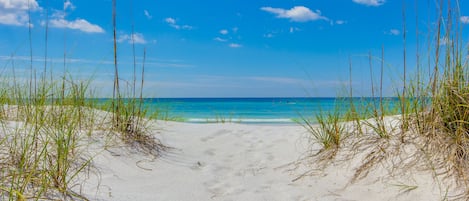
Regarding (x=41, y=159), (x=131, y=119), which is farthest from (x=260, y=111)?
(x=41, y=159)

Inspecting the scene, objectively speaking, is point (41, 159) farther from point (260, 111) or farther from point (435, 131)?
point (260, 111)

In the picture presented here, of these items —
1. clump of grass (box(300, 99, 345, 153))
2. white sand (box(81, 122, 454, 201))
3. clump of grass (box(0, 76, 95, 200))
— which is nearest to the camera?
clump of grass (box(0, 76, 95, 200))

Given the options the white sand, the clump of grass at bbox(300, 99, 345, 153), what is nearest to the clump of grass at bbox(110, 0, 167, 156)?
the white sand

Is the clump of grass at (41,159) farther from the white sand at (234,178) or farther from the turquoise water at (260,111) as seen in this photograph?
the turquoise water at (260,111)

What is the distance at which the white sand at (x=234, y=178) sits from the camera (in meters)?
2.41

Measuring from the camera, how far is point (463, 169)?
2211 millimetres

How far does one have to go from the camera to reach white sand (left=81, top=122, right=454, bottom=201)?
7.91 feet

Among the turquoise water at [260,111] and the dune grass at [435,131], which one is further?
the turquoise water at [260,111]

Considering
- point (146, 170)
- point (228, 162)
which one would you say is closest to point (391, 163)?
point (228, 162)

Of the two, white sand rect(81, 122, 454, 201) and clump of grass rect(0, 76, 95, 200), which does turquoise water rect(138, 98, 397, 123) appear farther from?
clump of grass rect(0, 76, 95, 200)

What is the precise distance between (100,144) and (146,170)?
0.49 meters

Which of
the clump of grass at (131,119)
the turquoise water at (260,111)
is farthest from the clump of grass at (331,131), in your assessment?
the clump of grass at (131,119)

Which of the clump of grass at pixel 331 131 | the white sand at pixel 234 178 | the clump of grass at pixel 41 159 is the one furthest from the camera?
the clump of grass at pixel 331 131

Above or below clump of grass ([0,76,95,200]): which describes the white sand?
below
